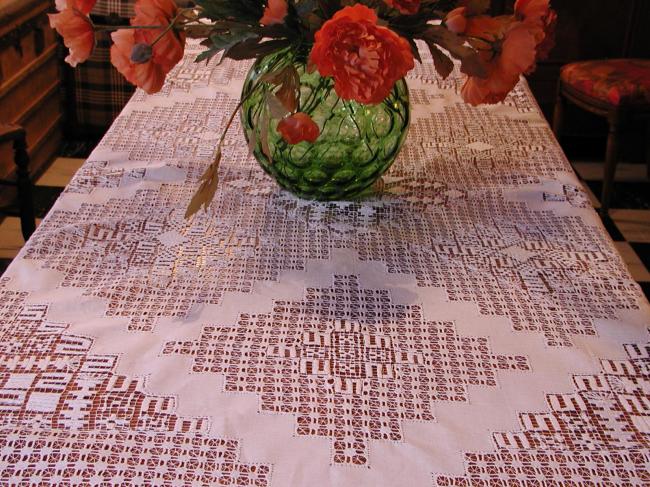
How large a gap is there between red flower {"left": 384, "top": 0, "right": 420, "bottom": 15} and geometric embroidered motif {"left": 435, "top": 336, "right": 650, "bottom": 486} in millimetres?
503

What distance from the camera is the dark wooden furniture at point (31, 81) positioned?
2824 mm

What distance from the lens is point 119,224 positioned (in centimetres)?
133

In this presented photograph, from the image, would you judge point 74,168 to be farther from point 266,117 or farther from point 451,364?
point 451,364

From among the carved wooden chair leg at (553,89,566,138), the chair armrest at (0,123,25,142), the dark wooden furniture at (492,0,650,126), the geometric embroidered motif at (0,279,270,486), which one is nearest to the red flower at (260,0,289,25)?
the geometric embroidered motif at (0,279,270,486)

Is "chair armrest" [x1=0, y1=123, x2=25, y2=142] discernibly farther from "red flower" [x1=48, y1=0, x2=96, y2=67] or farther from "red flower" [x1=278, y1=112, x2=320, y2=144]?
"red flower" [x1=278, y1=112, x2=320, y2=144]

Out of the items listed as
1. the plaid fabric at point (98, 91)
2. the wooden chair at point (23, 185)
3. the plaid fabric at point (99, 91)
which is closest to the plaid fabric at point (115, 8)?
the plaid fabric at point (98, 91)

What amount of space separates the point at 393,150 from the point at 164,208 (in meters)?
0.38

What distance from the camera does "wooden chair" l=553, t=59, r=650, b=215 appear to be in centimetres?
284

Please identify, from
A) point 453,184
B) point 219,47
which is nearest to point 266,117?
point 219,47

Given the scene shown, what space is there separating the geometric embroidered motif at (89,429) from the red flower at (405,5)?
561 millimetres

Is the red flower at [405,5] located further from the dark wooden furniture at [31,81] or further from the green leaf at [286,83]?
the dark wooden furniture at [31,81]

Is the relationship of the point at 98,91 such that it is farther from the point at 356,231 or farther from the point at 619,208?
the point at 356,231

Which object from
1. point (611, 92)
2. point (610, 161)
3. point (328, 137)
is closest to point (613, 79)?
point (611, 92)

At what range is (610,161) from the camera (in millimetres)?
2924
